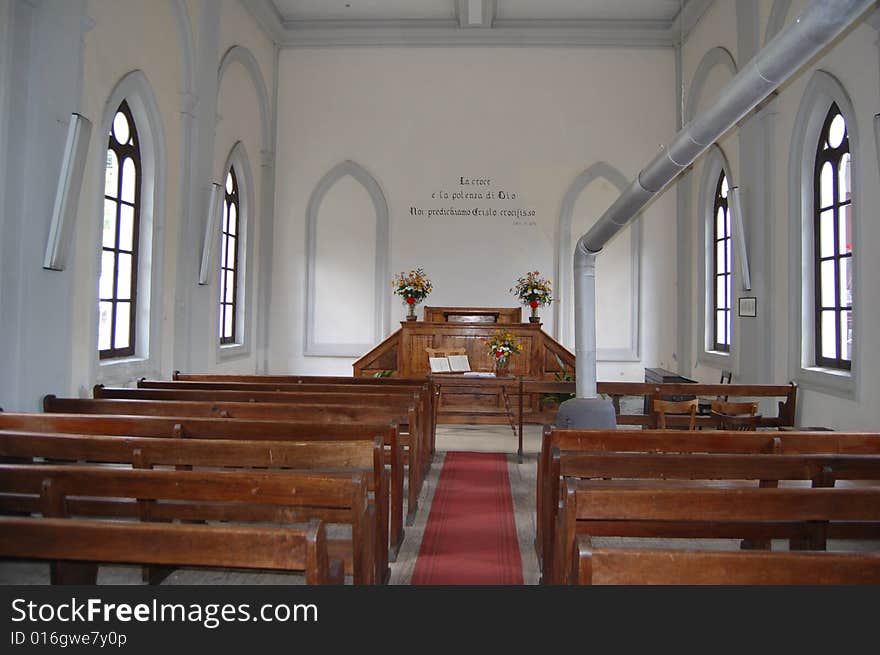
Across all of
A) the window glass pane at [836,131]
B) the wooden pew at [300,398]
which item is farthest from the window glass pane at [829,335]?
the wooden pew at [300,398]

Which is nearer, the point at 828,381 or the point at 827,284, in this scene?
the point at 828,381

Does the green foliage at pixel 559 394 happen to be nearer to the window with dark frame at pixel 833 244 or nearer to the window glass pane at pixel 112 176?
the window with dark frame at pixel 833 244

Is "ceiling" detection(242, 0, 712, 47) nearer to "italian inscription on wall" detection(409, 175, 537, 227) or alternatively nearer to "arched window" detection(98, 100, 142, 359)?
"italian inscription on wall" detection(409, 175, 537, 227)

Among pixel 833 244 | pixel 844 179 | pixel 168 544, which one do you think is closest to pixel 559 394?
pixel 833 244

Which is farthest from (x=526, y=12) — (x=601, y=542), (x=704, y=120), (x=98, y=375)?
(x=601, y=542)

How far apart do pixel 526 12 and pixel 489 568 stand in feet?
32.1

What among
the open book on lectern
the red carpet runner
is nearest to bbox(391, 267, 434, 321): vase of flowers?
the open book on lectern

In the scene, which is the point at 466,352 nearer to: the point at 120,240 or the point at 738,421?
the point at 738,421

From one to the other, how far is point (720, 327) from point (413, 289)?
476 cm

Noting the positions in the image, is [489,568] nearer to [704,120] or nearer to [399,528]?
[399,528]

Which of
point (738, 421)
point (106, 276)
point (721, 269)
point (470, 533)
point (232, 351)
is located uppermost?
point (721, 269)

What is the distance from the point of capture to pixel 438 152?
434 inches

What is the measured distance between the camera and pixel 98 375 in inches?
237

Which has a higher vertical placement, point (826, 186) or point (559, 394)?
point (826, 186)
